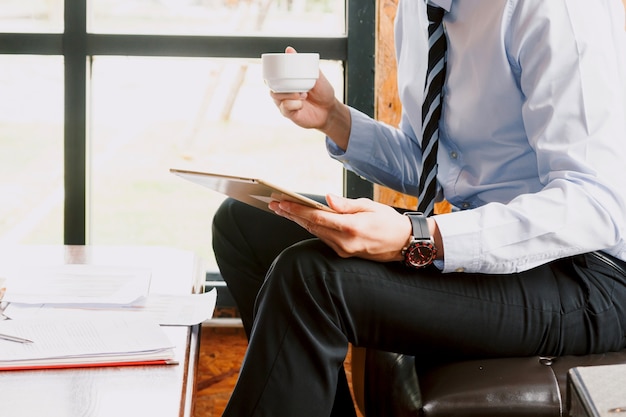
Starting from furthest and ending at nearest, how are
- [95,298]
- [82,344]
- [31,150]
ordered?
[31,150] → [95,298] → [82,344]

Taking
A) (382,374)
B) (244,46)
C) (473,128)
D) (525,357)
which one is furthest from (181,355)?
(244,46)

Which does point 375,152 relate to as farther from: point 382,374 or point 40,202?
point 40,202

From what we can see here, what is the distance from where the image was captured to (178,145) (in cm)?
246

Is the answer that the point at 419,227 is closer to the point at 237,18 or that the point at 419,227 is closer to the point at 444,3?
the point at 444,3

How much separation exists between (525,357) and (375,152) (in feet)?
2.06

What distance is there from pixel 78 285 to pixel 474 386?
0.72 metres

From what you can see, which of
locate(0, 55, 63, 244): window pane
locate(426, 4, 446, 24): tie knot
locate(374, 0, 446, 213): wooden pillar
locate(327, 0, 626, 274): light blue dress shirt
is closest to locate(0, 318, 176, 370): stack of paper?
locate(327, 0, 626, 274): light blue dress shirt

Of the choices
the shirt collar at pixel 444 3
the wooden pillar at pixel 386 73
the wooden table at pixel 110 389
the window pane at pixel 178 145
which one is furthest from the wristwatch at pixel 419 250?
the window pane at pixel 178 145

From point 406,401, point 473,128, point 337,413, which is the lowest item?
point 337,413

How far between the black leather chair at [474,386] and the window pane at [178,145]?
3.97 ft

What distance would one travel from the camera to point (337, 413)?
57.6 inches

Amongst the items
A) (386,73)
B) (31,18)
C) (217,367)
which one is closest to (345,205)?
(386,73)

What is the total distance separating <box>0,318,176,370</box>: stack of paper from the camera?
3.67 ft

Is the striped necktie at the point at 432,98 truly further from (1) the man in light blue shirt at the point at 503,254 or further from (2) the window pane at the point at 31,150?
(2) the window pane at the point at 31,150
